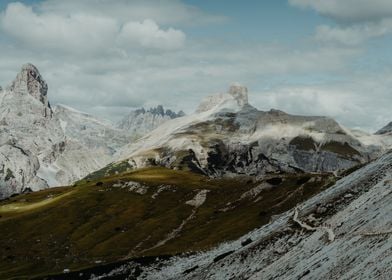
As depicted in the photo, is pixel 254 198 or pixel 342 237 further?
pixel 254 198

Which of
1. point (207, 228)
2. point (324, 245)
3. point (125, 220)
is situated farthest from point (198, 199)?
point (324, 245)

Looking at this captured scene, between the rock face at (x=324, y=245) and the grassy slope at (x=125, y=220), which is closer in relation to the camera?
the rock face at (x=324, y=245)

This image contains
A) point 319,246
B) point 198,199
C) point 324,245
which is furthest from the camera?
point 198,199

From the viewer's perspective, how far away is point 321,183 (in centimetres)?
9594

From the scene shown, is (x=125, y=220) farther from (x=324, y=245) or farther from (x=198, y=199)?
(x=324, y=245)

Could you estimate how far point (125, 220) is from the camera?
5084 inches

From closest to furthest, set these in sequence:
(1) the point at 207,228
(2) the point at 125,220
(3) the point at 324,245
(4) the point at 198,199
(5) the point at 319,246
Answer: (3) the point at 324,245 → (5) the point at 319,246 → (1) the point at 207,228 → (2) the point at 125,220 → (4) the point at 198,199

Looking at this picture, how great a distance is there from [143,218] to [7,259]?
30782mm

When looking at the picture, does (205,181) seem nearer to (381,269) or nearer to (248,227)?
(248,227)

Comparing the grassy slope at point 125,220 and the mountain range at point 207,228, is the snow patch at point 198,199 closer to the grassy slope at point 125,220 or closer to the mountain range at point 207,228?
the mountain range at point 207,228

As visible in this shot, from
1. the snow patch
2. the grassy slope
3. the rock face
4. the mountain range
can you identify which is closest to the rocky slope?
the rock face

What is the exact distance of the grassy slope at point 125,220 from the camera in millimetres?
94938

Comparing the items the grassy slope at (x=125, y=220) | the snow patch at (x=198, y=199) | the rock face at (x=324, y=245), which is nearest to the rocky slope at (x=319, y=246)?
the rock face at (x=324, y=245)

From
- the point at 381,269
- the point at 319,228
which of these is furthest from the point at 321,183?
the point at 381,269
